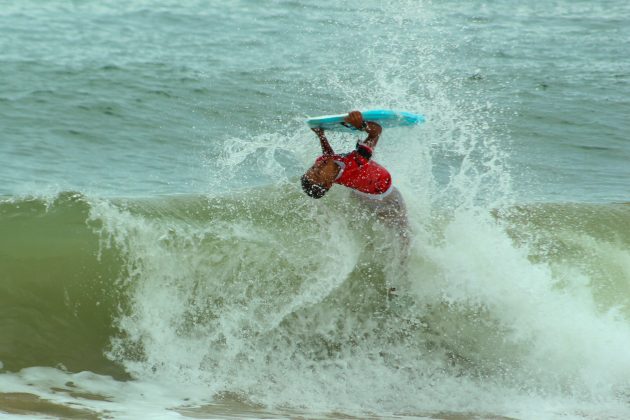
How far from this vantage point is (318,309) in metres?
7.58

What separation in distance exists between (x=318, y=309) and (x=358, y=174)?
1.46m

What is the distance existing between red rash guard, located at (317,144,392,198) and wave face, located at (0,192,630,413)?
456mm

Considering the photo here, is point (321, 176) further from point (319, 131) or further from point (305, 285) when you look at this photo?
point (305, 285)

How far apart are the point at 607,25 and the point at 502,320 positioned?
14669 millimetres

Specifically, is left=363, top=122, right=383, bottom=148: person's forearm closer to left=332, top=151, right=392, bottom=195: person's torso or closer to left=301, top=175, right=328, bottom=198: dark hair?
left=332, top=151, right=392, bottom=195: person's torso

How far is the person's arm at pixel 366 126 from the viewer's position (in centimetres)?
655

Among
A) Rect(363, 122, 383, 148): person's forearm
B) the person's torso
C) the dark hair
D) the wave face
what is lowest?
the wave face

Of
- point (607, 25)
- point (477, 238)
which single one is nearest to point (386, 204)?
point (477, 238)

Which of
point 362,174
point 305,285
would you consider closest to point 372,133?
point 362,174

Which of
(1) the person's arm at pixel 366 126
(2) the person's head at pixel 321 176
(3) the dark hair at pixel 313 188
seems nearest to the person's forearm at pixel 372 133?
(1) the person's arm at pixel 366 126

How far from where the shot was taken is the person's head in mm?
6617

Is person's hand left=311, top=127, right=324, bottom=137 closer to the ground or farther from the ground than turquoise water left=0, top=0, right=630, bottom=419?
farther from the ground

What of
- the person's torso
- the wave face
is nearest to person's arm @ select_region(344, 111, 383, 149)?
the person's torso

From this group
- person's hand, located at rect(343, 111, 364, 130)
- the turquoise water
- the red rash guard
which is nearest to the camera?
person's hand, located at rect(343, 111, 364, 130)
